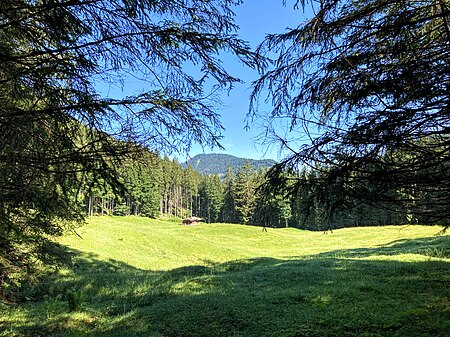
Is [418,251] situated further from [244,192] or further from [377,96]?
[244,192]

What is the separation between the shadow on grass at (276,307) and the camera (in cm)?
449

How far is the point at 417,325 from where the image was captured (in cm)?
403

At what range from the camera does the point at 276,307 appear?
572cm

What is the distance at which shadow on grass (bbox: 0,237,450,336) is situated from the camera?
449 centimetres

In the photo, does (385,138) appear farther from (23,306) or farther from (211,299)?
(23,306)

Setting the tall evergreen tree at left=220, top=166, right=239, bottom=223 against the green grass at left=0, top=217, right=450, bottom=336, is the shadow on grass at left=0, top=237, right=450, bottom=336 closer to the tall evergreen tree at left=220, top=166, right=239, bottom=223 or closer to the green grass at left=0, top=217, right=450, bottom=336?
the green grass at left=0, top=217, right=450, bottom=336

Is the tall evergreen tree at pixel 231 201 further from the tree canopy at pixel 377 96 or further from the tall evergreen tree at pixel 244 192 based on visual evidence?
the tree canopy at pixel 377 96

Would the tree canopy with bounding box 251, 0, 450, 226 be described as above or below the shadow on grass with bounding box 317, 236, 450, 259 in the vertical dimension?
above

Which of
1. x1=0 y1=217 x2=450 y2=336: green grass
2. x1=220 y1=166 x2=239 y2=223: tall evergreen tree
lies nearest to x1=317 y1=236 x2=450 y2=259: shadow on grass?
x1=0 y1=217 x2=450 y2=336: green grass

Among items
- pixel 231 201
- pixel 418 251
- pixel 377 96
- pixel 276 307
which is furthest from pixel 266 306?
pixel 231 201

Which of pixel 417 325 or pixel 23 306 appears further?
pixel 23 306

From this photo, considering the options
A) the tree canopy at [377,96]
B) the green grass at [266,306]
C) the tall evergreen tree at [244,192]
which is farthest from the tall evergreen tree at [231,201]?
the tree canopy at [377,96]

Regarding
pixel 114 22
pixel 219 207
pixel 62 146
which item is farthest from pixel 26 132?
pixel 219 207

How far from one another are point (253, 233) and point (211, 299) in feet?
105
